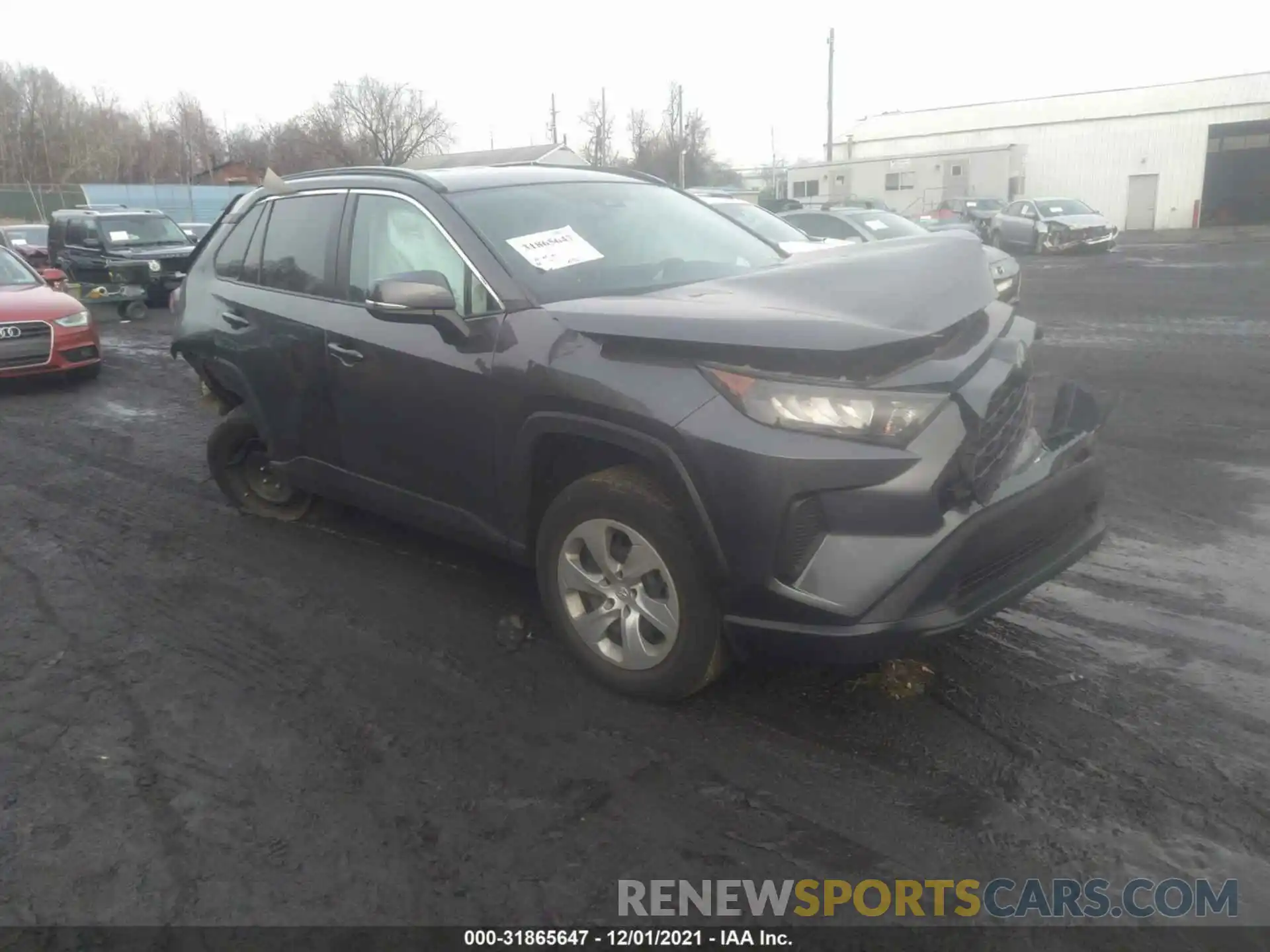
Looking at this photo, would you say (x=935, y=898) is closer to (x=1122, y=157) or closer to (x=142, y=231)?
(x=142, y=231)

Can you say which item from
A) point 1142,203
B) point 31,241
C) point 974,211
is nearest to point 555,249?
point 31,241

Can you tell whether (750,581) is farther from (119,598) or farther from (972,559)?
(119,598)

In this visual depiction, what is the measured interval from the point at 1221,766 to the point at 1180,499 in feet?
9.41

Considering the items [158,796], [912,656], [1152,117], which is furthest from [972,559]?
[1152,117]

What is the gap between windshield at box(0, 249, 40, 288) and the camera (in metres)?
10.6

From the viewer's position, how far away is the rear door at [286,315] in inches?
176

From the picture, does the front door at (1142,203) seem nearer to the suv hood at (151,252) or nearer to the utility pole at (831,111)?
the utility pole at (831,111)

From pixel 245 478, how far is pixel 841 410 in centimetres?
394

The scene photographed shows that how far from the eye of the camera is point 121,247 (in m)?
16.9

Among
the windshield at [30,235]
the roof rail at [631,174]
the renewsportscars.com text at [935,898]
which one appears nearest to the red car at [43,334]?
the roof rail at [631,174]

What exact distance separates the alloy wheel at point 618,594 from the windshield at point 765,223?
19.7ft

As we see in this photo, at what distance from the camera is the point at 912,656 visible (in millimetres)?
3711

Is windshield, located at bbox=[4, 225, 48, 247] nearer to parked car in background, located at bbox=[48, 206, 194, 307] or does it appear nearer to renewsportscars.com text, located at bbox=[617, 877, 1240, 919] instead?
parked car in background, located at bbox=[48, 206, 194, 307]

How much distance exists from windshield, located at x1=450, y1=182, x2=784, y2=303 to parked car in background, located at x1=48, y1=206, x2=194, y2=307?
13.8m
